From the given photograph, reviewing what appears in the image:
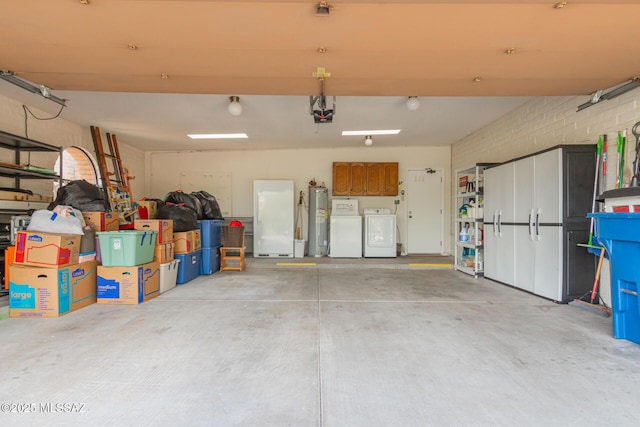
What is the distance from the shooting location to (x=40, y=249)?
3031mm

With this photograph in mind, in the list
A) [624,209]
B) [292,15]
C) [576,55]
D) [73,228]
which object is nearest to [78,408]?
[73,228]

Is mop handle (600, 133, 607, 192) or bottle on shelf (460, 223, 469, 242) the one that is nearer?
mop handle (600, 133, 607, 192)

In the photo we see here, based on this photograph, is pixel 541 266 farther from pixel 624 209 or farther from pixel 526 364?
pixel 526 364

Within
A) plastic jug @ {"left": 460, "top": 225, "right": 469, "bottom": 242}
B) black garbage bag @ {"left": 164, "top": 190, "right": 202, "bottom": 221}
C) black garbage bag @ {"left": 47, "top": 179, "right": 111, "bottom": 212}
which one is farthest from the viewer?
plastic jug @ {"left": 460, "top": 225, "right": 469, "bottom": 242}

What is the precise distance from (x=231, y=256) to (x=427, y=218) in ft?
15.5

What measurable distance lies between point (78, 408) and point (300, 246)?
5.59 metres

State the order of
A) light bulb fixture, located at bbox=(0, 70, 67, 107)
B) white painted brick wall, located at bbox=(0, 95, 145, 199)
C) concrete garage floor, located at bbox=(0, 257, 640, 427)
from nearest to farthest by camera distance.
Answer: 1. concrete garage floor, located at bbox=(0, 257, 640, 427)
2. light bulb fixture, located at bbox=(0, 70, 67, 107)
3. white painted brick wall, located at bbox=(0, 95, 145, 199)

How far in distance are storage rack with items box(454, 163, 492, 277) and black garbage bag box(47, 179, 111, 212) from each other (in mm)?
5445

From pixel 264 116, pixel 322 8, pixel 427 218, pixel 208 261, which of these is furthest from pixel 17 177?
pixel 427 218

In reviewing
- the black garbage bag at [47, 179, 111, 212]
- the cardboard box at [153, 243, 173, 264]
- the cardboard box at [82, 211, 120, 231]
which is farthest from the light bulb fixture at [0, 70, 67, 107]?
the cardboard box at [153, 243, 173, 264]

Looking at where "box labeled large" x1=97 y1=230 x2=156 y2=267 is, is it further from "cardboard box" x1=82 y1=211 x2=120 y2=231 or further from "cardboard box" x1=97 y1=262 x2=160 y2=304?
"cardboard box" x1=82 y1=211 x2=120 y2=231

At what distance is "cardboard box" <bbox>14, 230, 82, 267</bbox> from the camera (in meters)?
3.03

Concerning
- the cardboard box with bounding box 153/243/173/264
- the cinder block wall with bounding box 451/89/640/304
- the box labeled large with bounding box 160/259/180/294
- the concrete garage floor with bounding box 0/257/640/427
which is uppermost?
the cinder block wall with bounding box 451/89/640/304

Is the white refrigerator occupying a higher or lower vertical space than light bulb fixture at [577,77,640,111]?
lower
